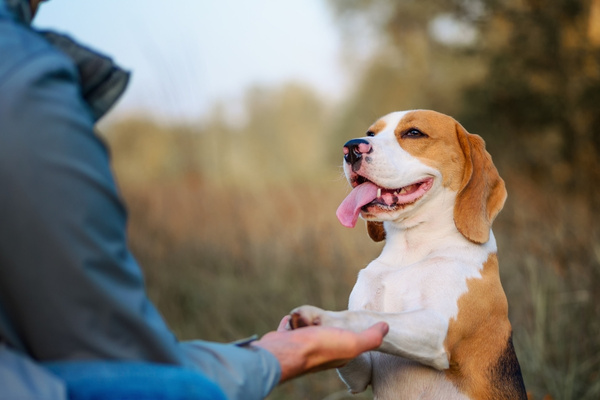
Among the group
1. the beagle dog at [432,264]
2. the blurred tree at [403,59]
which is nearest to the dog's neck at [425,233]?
the beagle dog at [432,264]

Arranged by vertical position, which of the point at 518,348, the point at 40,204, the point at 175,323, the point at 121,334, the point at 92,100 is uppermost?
the point at 92,100

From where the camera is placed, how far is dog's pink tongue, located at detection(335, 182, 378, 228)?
286 centimetres

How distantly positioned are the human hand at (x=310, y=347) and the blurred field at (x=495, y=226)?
1318 mm

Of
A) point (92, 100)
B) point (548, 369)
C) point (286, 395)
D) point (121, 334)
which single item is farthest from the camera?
point (286, 395)

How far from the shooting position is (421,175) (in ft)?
9.78

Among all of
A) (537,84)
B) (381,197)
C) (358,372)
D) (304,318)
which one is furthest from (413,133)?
(537,84)

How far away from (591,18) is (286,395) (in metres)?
7.75

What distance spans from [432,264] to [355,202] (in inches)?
17.6

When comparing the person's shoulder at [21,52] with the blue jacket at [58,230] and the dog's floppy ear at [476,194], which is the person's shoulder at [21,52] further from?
the dog's floppy ear at [476,194]

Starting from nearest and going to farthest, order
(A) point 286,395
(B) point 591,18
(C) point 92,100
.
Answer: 1. (C) point 92,100
2. (A) point 286,395
3. (B) point 591,18

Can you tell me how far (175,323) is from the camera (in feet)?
23.9

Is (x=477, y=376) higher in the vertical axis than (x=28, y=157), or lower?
lower

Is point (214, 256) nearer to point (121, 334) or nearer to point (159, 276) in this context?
point (159, 276)

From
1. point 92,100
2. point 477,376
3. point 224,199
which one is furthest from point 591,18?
point 92,100
